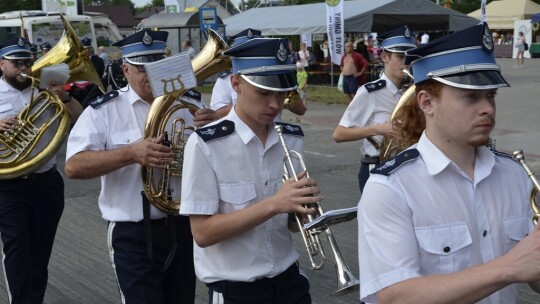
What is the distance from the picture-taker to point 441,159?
2400mm

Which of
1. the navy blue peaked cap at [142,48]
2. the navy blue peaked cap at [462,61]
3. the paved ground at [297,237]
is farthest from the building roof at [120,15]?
the navy blue peaked cap at [462,61]

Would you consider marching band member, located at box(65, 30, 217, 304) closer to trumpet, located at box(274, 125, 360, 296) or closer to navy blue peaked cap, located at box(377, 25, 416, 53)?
trumpet, located at box(274, 125, 360, 296)

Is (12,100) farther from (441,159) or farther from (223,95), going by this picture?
(441,159)

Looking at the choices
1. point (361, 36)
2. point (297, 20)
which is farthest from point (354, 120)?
point (361, 36)

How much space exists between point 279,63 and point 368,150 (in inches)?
100

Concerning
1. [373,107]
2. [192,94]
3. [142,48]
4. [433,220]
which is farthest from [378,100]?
[433,220]

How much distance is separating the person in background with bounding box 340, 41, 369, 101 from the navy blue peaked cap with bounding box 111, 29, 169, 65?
15705 mm

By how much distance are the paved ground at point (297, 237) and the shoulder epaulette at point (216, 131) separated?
2.81 metres

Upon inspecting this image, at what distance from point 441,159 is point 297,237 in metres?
5.38

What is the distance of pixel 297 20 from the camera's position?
28828 millimetres

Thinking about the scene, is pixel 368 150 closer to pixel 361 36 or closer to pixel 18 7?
pixel 361 36

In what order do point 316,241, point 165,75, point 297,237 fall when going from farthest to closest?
point 297,237
point 165,75
point 316,241

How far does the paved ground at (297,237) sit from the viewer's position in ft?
21.0

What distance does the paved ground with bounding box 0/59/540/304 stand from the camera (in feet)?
21.0
